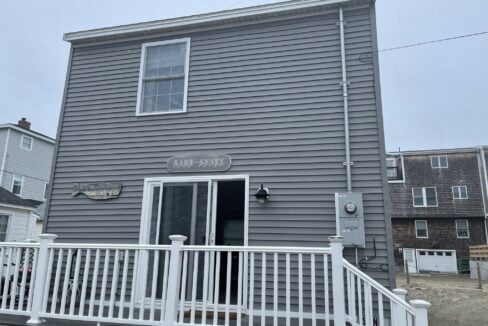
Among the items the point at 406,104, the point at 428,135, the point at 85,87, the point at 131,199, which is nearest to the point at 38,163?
the point at 85,87

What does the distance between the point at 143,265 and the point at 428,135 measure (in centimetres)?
4844

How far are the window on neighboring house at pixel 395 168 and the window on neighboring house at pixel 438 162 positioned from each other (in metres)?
1.76

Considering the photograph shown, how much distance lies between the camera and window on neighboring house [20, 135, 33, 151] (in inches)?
709

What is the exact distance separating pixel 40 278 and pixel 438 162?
72.1ft

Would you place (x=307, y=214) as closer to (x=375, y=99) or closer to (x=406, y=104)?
(x=375, y=99)

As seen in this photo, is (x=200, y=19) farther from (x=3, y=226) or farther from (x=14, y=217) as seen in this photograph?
(x=3, y=226)

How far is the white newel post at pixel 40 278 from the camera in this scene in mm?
3893

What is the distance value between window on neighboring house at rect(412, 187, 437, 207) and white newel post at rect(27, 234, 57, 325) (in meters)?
20.6

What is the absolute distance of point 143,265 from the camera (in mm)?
5008

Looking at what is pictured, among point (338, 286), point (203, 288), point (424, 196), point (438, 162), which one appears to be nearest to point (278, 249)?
point (338, 286)

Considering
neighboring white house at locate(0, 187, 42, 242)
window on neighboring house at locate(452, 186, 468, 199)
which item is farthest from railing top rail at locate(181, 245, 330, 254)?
window on neighboring house at locate(452, 186, 468, 199)

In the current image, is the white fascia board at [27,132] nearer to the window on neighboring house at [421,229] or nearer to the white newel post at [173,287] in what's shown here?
the white newel post at [173,287]

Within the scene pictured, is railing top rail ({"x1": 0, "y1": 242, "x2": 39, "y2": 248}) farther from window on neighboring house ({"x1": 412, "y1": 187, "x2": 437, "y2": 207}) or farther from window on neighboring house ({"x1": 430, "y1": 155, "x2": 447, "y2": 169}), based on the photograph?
window on neighboring house ({"x1": 430, "y1": 155, "x2": 447, "y2": 169})

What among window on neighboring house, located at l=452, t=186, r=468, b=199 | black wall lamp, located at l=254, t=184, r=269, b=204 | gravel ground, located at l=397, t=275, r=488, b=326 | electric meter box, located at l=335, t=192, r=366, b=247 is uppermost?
window on neighboring house, located at l=452, t=186, r=468, b=199
